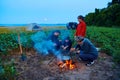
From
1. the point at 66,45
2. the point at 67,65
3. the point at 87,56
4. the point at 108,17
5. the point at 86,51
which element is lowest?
the point at 67,65

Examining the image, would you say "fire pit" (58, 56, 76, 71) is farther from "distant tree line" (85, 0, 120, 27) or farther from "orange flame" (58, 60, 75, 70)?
"distant tree line" (85, 0, 120, 27)

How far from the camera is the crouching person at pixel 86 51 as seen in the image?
11031 mm

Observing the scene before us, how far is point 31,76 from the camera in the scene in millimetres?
10070

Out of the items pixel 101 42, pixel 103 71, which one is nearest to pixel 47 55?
pixel 103 71

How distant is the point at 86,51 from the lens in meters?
11.1

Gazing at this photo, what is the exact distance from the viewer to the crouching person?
1103cm

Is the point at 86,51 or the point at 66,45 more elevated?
the point at 66,45

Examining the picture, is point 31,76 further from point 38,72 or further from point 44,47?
point 44,47

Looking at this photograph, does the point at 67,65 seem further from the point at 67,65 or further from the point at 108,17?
the point at 108,17

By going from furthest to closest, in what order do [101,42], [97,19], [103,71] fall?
[97,19]
[101,42]
[103,71]

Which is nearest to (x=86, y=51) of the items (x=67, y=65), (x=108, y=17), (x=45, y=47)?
(x=67, y=65)

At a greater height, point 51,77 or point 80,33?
point 80,33

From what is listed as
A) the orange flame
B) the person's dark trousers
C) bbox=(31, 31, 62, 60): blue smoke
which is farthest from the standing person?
the orange flame

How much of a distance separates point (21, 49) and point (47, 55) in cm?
96
